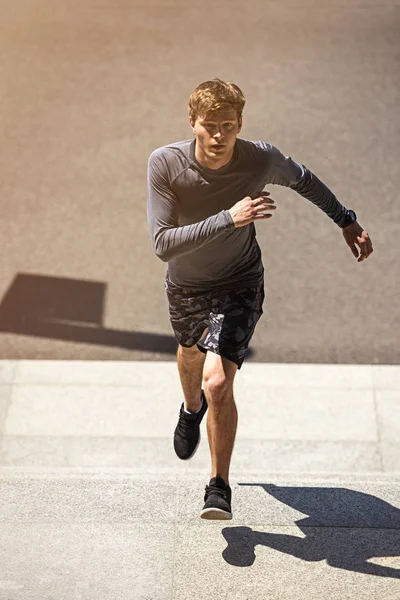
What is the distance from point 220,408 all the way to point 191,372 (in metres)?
0.89

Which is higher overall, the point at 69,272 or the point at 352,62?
the point at 352,62

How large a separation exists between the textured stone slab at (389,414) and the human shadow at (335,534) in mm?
1993

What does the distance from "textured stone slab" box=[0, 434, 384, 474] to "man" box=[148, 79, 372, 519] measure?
83.0 inches

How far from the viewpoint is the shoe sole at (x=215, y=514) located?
5293 mm

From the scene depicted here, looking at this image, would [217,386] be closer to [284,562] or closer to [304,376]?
[284,562]

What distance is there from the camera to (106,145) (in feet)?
36.1

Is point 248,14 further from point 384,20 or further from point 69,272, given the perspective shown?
point 69,272

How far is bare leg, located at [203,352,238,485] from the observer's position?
17.6 feet

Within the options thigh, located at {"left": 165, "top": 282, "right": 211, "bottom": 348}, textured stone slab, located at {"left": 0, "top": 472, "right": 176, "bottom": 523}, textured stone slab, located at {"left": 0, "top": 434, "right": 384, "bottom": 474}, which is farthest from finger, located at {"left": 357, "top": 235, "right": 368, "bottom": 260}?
textured stone slab, located at {"left": 0, "top": 434, "right": 384, "bottom": 474}

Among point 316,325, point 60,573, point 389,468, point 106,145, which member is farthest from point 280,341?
point 60,573

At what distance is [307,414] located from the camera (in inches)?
327

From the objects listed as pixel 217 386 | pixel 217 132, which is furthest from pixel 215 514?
pixel 217 132

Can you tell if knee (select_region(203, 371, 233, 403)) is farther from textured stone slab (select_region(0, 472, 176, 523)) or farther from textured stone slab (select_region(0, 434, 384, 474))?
textured stone slab (select_region(0, 434, 384, 474))

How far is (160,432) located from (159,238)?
10.8 feet
